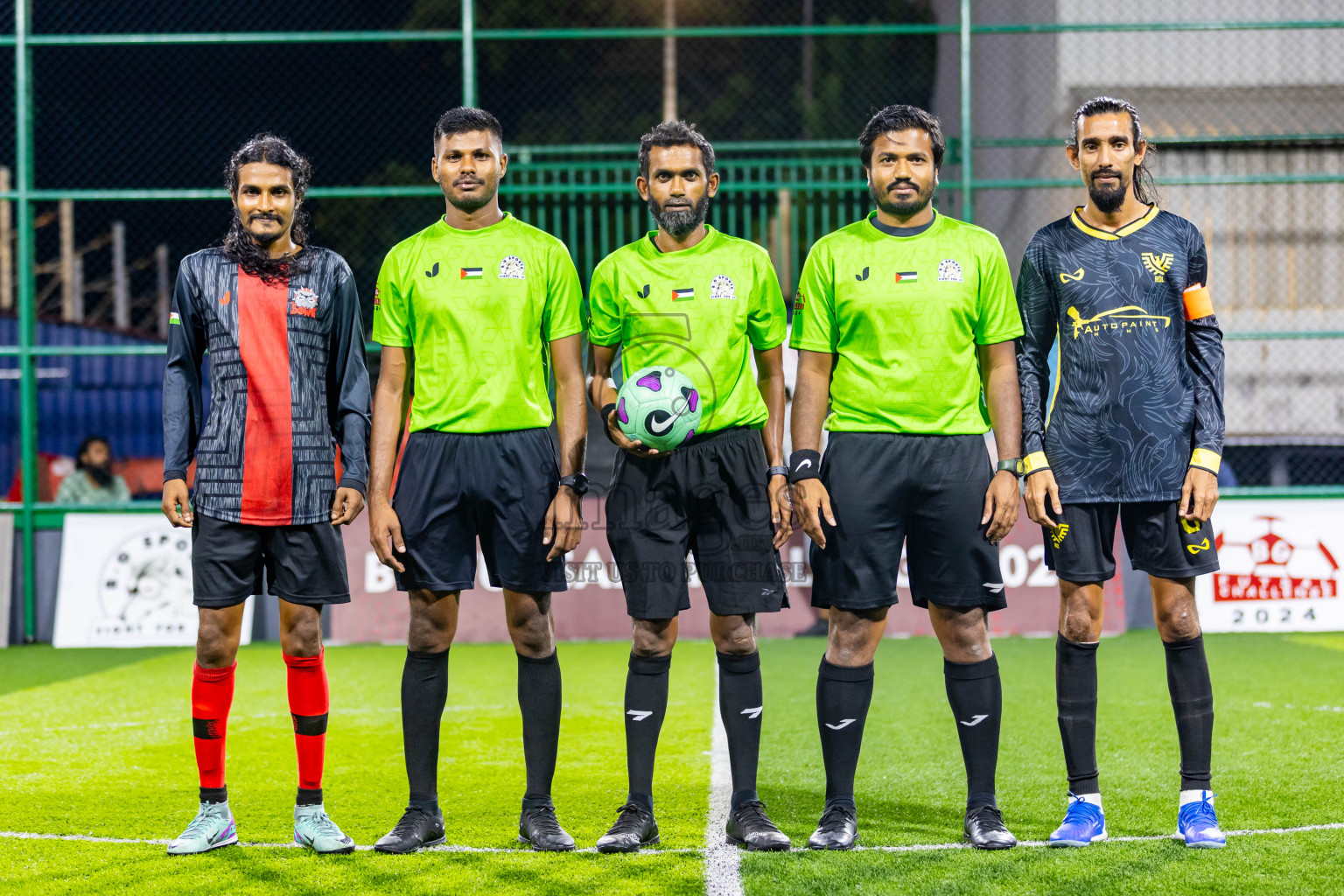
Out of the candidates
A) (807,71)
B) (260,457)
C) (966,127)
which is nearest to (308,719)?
(260,457)

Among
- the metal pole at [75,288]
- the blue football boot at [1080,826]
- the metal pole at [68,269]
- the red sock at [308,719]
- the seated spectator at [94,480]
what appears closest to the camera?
the blue football boot at [1080,826]

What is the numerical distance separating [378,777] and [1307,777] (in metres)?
3.51

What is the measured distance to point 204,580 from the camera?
3973 millimetres

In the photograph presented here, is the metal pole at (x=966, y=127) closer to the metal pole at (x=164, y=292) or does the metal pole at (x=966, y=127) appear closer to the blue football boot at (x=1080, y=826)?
the blue football boot at (x=1080, y=826)

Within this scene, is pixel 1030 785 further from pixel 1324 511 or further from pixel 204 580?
pixel 1324 511

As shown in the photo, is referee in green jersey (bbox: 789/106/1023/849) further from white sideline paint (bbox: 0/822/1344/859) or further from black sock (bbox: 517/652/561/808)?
black sock (bbox: 517/652/561/808)

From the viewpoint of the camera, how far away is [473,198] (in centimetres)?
401

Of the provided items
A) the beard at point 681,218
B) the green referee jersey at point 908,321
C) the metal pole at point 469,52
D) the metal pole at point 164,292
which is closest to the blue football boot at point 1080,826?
the green referee jersey at point 908,321

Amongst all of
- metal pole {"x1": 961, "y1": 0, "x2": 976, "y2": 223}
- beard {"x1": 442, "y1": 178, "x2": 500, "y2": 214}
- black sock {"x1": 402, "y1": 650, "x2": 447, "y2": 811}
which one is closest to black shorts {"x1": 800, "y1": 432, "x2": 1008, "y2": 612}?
black sock {"x1": 402, "y1": 650, "x2": 447, "y2": 811}

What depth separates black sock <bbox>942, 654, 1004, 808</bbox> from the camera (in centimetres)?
393

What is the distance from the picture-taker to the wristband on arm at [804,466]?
392 centimetres

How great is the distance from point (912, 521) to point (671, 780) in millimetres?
1595

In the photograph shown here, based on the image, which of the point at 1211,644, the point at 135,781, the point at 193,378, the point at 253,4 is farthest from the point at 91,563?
the point at 253,4

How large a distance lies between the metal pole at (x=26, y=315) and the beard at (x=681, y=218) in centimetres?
738
